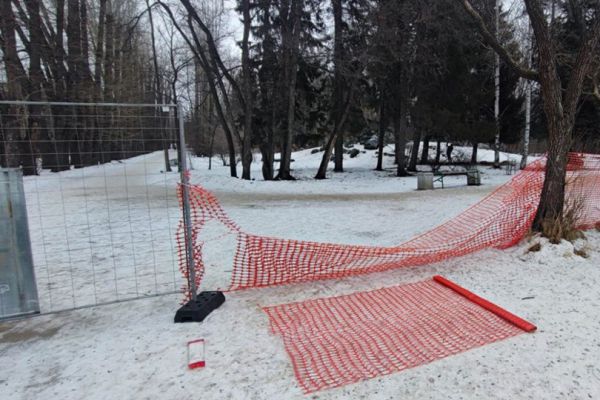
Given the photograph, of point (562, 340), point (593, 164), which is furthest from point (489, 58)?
point (562, 340)

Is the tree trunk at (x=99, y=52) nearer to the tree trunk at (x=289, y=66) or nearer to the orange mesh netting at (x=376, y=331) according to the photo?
the tree trunk at (x=289, y=66)

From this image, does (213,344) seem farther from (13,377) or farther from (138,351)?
(13,377)

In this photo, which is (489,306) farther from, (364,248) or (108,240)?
(108,240)

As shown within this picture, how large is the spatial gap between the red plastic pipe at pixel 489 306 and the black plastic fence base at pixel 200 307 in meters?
2.31

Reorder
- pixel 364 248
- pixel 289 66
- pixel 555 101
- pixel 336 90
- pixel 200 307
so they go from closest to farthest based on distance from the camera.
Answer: pixel 200 307 < pixel 555 101 < pixel 364 248 < pixel 289 66 < pixel 336 90

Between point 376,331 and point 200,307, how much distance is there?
1538 mm

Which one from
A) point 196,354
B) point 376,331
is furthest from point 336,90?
point 196,354

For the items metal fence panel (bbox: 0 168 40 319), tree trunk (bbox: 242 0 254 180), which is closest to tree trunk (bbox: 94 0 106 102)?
tree trunk (bbox: 242 0 254 180)

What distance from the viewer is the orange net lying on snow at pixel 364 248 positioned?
4.42 metres

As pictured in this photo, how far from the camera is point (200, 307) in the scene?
11.4 feet

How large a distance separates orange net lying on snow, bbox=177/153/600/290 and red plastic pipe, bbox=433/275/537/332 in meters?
0.73

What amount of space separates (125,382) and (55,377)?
529 millimetres

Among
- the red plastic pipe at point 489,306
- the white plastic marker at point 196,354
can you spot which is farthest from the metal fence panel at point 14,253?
the red plastic pipe at point 489,306

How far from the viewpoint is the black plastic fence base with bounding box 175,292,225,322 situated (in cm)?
339
